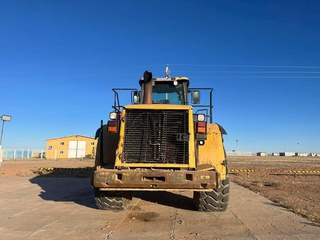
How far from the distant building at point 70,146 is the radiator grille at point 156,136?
5780 centimetres

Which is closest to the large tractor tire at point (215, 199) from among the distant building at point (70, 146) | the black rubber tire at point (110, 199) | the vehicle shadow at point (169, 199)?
the vehicle shadow at point (169, 199)

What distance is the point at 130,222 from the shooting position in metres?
6.25

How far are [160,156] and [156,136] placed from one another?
1.47 ft

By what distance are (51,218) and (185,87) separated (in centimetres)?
478

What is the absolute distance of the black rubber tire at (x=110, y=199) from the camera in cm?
721

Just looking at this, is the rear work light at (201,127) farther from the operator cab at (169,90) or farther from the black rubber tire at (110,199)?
the black rubber tire at (110,199)

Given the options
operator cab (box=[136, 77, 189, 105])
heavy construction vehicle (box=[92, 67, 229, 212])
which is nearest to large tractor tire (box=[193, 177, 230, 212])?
heavy construction vehicle (box=[92, 67, 229, 212])

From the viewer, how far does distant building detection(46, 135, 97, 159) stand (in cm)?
6309

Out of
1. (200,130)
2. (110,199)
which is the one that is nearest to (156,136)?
(200,130)

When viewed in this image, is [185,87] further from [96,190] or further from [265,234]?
[265,234]

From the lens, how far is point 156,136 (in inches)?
262

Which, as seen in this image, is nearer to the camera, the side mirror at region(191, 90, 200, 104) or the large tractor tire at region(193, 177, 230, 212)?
the large tractor tire at region(193, 177, 230, 212)

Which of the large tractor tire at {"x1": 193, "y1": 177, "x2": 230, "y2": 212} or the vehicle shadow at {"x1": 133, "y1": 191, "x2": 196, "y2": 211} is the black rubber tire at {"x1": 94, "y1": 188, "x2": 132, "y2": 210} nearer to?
the vehicle shadow at {"x1": 133, "y1": 191, "x2": 196, "y2": 211}

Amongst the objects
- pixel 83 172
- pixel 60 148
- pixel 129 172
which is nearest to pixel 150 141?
pixel 129 172
